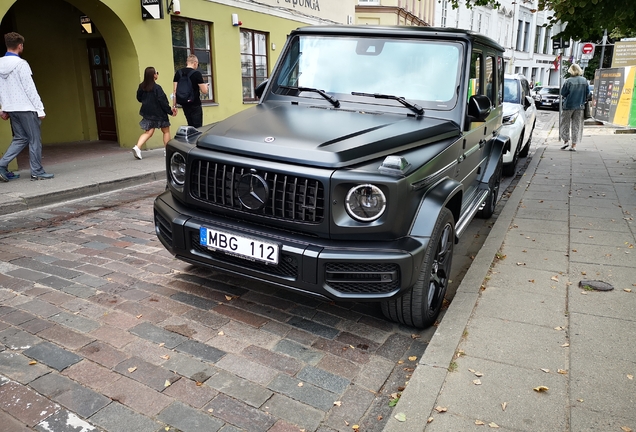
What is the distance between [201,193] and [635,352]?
9.40ft

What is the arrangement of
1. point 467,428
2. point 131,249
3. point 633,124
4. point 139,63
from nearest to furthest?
point 467,428
point 131,249
point 139,63
point 633,124

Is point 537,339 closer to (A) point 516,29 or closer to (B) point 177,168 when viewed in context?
(B) point 177,168

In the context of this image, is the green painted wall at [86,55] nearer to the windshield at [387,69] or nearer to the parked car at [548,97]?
the windshield at [387,69]

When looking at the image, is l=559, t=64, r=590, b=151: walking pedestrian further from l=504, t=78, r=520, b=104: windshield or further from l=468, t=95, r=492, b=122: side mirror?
l=468, t=95, r=492, b=122: side mirror

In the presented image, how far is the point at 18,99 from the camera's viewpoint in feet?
23.9

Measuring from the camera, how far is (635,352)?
307cm

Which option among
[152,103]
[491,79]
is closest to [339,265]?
[491,79]

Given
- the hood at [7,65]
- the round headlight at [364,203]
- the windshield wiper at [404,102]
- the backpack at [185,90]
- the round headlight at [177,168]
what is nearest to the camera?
the round headlight at [364,203]

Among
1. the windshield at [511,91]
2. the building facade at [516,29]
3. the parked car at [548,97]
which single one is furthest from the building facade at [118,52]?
the building facade at [516,29]

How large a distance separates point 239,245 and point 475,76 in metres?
2.55

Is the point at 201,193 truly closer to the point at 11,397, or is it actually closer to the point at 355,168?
the point at 355,168

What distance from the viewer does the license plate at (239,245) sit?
311 centimetres

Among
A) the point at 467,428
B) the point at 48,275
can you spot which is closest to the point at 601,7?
the point at 467,428

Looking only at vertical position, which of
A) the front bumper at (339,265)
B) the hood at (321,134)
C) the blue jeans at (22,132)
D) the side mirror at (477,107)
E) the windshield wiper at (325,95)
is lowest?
the front bumper at (339,265)
